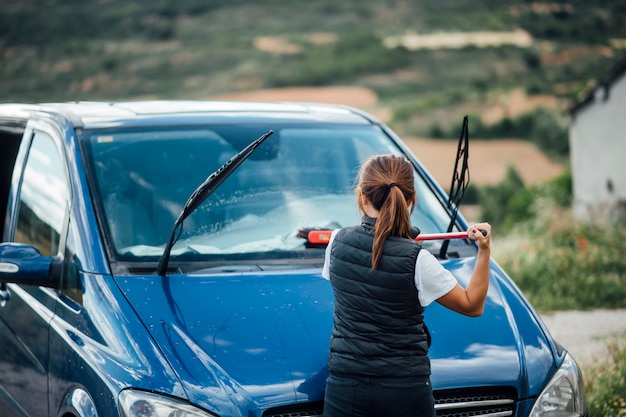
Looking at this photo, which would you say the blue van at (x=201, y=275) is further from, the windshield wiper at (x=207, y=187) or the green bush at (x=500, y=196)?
the green bush at (x=500, y=196)

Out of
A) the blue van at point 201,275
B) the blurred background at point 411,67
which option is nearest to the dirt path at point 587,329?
the blue van at point 201,275

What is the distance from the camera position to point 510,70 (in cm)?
4906

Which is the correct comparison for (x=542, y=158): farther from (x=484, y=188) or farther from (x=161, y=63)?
(x=161, y=63)

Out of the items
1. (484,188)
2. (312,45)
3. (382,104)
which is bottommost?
(484,188)

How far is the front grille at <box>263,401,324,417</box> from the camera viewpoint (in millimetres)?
2914

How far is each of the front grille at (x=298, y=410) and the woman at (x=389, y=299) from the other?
11cm

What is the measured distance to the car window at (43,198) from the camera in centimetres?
402

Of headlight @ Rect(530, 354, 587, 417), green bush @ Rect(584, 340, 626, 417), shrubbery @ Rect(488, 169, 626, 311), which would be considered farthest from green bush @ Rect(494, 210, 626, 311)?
headlight @ Rect(530, 354, 587, 417)

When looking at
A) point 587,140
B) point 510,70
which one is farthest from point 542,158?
point 587,140

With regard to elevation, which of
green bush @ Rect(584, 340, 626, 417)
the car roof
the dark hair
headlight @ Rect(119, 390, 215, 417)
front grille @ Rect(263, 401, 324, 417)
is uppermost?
the car roof

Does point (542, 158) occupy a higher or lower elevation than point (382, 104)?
lower

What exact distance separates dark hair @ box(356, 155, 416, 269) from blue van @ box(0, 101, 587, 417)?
55 centimetres

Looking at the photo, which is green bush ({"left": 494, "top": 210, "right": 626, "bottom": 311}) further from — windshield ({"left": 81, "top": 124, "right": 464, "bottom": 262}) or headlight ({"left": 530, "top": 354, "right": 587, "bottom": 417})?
headlight ({"left": 530, "top": 354, "right": 587, "bottom": 417})

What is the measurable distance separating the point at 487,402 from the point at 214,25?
1865 inches
